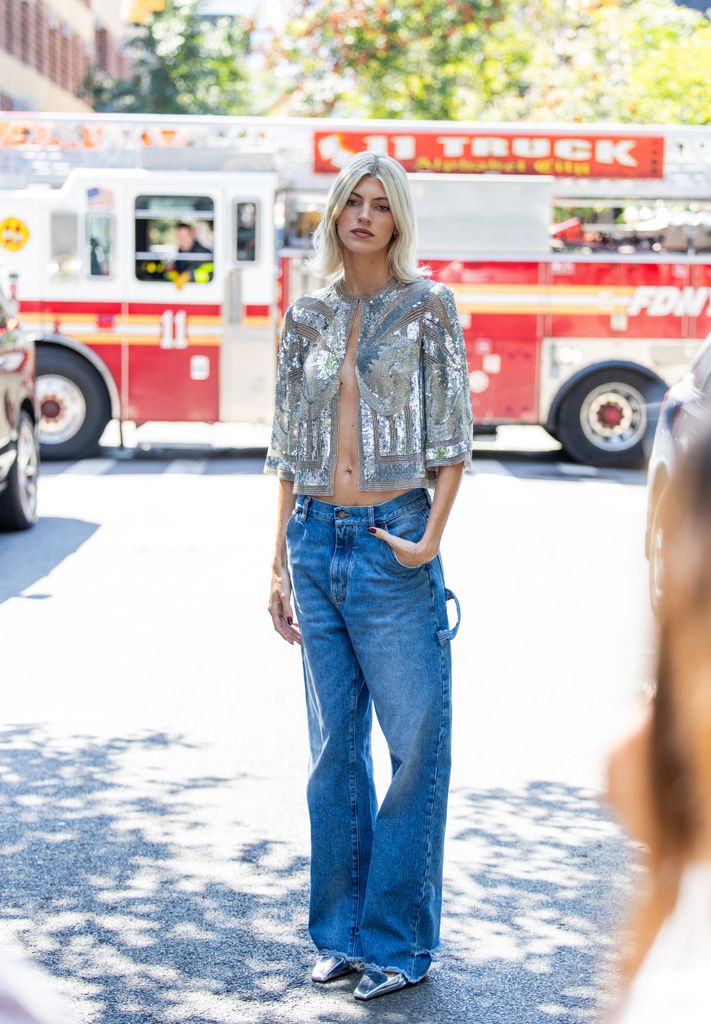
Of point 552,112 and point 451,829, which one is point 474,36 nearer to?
point 552,112

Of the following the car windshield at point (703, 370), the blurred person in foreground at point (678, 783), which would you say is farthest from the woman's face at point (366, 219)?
the car windshield at point (703, 370)

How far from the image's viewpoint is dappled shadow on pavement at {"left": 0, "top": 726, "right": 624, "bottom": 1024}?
13.2 ft

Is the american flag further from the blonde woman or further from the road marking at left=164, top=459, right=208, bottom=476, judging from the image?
the blonde woman

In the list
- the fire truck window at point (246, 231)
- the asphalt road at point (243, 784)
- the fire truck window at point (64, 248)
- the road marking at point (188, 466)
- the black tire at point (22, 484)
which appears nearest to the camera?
the asphalt road at point (243, 784)

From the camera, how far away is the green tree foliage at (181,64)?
117 ft

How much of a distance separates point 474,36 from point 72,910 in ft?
98.1

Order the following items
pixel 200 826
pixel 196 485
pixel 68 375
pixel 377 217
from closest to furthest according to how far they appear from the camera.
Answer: pixel 377 217 → pixel 200 826 → pixel 196 485 → pixel 68 375

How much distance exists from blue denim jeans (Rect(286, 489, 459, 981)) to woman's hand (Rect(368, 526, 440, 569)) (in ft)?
0.09

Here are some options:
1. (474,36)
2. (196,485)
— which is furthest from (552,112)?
(196,485)

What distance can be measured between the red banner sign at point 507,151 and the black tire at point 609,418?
210 cm

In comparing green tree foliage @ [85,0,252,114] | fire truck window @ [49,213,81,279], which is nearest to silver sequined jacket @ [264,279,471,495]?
fire truck window @ [49,213,81,279]

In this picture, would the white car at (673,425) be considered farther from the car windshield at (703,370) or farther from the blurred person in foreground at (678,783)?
the blurred person in foreground at (678,783)

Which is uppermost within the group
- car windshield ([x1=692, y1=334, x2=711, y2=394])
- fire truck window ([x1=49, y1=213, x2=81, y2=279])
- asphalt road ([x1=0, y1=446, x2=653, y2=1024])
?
fire truck window ([x1=49, y1=213, x2=81, y2=279])

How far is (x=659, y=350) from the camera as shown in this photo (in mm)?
16656
